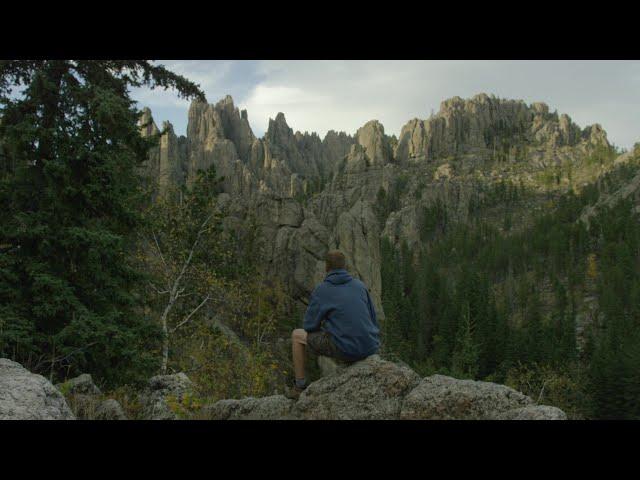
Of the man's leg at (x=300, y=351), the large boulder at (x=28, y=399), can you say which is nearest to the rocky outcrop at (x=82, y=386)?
the large boulder at (x=28, y=399)

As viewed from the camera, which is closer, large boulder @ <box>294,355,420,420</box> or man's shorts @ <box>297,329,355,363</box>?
large boulder @ <box>294,355,420,420</box>

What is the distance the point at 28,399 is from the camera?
15.4ft

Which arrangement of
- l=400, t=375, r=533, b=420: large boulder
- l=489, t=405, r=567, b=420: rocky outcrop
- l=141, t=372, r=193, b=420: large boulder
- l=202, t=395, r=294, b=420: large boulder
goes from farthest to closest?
l=141, t=372, r=193, b=420: large boulder, l=202, t=395, r=294, b=420: large boulder, l=400, t=375, r=533, b=420: large boulder, l=489, t=405, r=567, b=420: rocky outcrop

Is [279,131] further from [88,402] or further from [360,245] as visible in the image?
[88,402]

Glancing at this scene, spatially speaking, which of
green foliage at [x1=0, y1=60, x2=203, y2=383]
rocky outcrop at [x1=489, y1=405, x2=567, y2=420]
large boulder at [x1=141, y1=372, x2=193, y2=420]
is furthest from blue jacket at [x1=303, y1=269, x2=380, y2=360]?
green foliage at [x1=0, y1=60, x2=203, y2=383]

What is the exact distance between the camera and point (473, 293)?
2908 inches

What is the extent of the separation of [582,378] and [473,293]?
2585 cm

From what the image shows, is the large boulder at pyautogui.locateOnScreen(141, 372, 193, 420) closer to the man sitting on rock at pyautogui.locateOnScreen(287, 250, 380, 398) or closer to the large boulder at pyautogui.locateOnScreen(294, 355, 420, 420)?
the man sitting on rock at pyautogui.locateOnScreen(287, 250, 380, 398)

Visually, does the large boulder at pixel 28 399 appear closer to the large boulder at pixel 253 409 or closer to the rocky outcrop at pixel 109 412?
the rocky outcrop at pixel 109 412

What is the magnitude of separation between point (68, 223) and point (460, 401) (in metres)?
7.52

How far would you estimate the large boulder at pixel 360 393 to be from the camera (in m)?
5.31

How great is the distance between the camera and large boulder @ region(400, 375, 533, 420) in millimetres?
4844

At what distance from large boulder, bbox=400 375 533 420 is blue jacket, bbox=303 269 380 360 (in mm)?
803

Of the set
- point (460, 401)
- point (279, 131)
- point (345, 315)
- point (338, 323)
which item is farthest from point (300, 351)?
point (279, 131)
